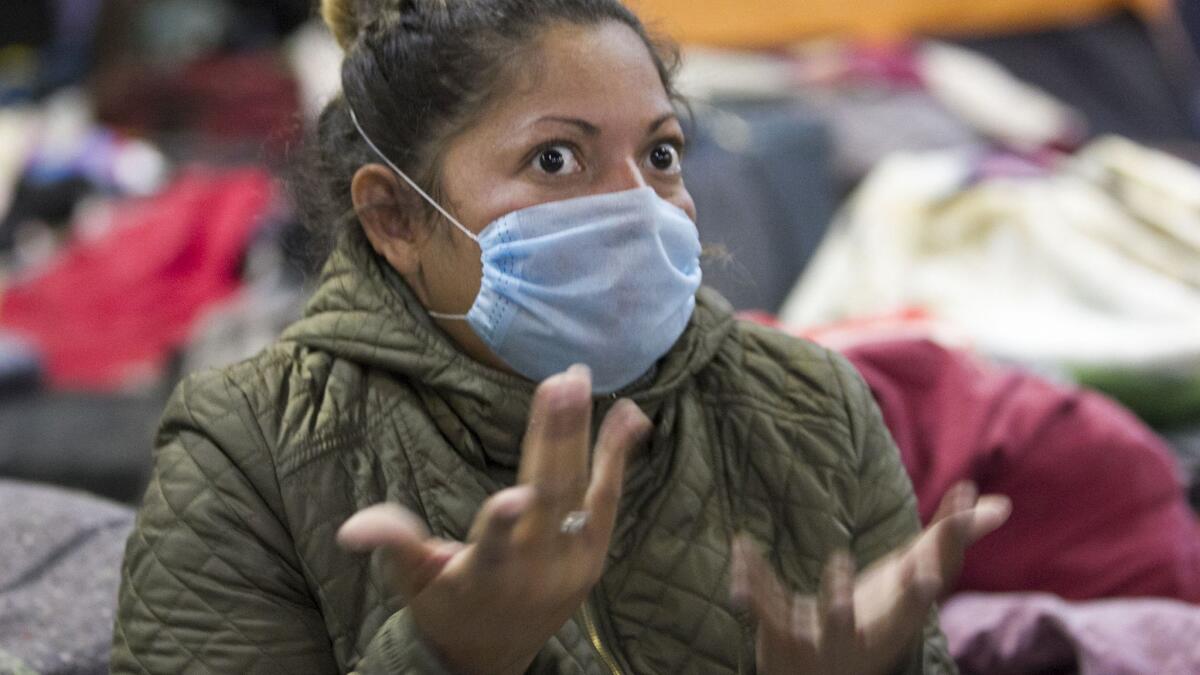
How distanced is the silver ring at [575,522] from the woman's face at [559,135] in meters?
0.29

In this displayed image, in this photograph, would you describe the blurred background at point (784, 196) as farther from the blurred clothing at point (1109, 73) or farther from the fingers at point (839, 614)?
the fingers at point (839, 614)

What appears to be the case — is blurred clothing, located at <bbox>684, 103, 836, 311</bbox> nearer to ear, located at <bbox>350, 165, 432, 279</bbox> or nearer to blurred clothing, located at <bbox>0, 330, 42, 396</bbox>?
blurred clothing, located at <bbox>0, 330, 42, 396</bbox>

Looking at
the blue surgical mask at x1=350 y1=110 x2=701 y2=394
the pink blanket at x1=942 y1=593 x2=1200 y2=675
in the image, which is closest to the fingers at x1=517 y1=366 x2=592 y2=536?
the blue surgical mask at x1=350 y1=110 x2=701 y2=394

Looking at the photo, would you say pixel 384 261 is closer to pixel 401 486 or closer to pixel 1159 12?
pixel 401 486

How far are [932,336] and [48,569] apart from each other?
0.97m

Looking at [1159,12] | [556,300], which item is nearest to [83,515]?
[556,300]

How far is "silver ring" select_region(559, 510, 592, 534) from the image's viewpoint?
89 cm

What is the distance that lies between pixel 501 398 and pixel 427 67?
254mm

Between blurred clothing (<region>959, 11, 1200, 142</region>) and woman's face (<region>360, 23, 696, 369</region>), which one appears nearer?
woman's face (<region>360, 23, 696, 369</region>)

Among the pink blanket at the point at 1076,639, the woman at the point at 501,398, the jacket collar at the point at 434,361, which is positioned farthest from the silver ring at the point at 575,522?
the pink blanket at the point at 1076,639

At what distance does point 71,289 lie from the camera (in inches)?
117

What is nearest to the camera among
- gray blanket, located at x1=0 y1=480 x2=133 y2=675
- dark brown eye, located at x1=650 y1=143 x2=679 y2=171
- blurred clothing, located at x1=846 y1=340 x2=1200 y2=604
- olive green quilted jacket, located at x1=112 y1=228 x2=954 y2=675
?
olive green quilted jacket, located at x1=112 y1=228 x2=954 y2=675

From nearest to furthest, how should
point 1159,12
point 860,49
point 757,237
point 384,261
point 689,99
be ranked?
point 384,261
point 689,99
point 757,237
point 860,49
point 1159,12

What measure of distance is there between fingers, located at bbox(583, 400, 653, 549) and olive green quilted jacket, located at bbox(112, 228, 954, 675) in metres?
0.18
